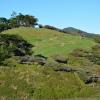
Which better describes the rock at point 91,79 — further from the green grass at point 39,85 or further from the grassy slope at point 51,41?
the grassy slope at point 51,41

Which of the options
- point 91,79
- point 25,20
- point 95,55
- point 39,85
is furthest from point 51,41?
point 25,20

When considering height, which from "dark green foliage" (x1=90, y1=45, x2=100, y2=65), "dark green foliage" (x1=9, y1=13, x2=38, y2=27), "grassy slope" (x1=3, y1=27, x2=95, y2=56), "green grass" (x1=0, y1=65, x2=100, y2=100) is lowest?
"green grass" (x1=0, y1=65, x2=100, y2=100)

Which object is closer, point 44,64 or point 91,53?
point 44,64

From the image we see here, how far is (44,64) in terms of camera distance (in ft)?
166

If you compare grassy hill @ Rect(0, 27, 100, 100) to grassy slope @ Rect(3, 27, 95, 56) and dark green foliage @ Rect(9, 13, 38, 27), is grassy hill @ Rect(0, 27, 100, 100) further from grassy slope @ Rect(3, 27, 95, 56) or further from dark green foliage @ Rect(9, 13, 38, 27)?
dark green foliage @ Rect(9, 13, 38, 27)

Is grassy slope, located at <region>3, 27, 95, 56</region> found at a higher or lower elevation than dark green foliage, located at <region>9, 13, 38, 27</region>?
lower

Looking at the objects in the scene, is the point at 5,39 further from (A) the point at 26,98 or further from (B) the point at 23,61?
(A) the point at 26,98

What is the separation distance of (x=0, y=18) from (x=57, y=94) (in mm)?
117782

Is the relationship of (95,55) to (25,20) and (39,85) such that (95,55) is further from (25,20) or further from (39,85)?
(25,20)

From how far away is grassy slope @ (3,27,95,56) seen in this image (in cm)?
7531

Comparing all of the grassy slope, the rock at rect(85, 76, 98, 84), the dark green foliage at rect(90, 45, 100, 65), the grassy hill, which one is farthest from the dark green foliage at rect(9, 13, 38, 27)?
the rock at rect(85, 76, 98, 84)

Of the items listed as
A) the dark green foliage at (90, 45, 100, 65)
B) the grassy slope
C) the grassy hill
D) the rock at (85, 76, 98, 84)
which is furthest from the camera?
the grassy slope

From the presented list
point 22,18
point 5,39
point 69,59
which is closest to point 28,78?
point 69,59

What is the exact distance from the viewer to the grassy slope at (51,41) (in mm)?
75312
